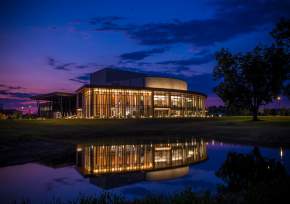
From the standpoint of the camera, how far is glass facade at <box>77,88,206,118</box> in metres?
75.4

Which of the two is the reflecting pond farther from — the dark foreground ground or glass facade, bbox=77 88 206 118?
glass facade, bbox=77 88 206 118

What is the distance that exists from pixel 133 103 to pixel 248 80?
115ft

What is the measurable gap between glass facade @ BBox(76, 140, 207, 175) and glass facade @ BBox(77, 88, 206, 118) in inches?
2006

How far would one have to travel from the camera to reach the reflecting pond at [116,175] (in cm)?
1202

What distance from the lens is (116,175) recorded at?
15.3 m

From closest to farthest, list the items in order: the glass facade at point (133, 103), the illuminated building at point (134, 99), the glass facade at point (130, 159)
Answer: the glass facade at point (130, 159) < the glass facade at point (133, 103) < the illuminated building at point (134, 99)

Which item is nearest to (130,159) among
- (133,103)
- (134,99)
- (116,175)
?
(116,175)

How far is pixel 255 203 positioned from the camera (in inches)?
281

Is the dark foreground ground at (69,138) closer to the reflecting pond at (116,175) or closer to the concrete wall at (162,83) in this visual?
the reflecting pond at (116,175)

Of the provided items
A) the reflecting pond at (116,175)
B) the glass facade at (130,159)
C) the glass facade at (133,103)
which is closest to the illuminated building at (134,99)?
the glass facade at (133,103)

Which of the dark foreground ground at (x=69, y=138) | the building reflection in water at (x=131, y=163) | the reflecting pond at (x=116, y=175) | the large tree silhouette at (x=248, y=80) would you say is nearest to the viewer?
the reflecting pond at (x=116, y=175)

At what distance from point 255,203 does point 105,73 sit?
104m

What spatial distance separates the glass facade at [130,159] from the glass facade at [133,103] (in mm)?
50943

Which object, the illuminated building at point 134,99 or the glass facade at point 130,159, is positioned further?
the illuminated building at point 134,99
